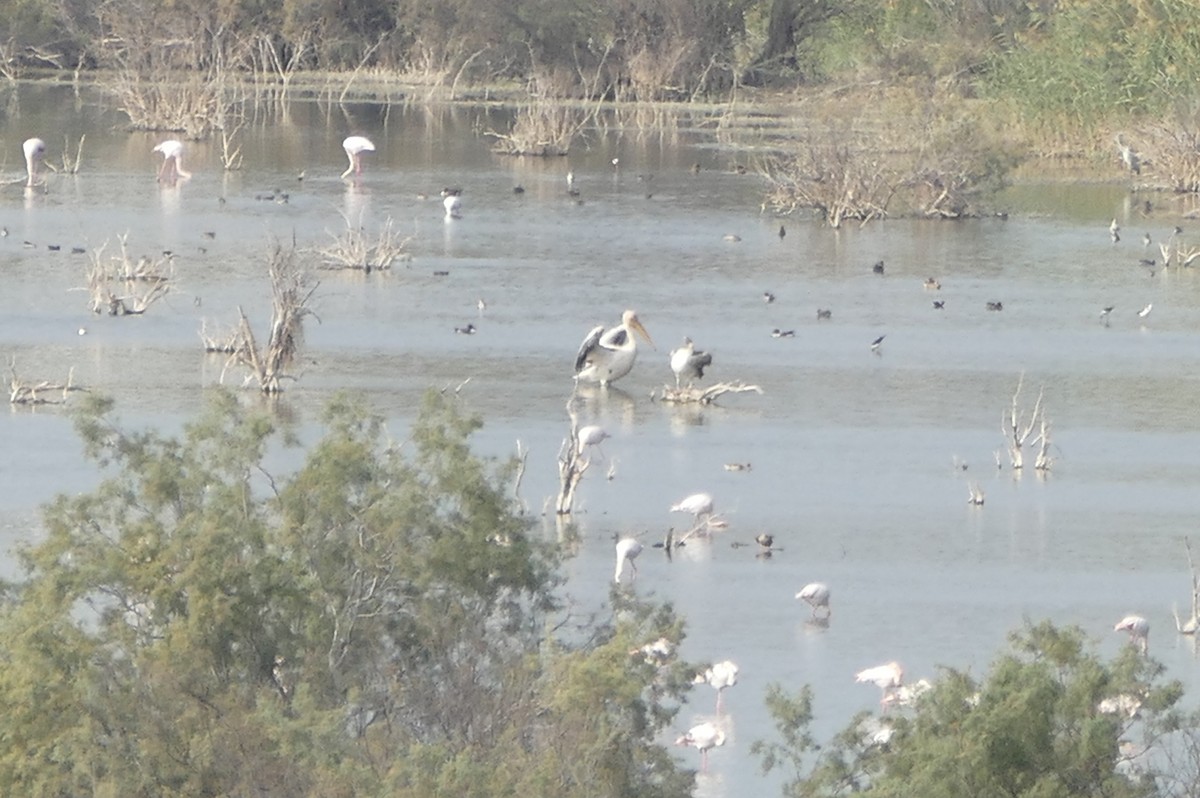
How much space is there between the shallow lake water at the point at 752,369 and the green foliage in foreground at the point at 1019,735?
232cm

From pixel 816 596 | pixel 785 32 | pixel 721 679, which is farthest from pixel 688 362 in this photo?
pixel 785 32

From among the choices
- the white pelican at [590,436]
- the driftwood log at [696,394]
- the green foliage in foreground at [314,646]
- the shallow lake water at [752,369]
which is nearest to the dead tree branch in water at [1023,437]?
the shallow lake water at [752,369]

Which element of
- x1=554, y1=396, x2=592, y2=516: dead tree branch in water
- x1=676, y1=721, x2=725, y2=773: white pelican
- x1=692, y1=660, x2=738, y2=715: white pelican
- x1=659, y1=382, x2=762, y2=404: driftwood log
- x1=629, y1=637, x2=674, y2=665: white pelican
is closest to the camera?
x1=629, y1=637, x2=674, y2=665: white pelican

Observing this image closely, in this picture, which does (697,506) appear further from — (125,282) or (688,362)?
(125,282)

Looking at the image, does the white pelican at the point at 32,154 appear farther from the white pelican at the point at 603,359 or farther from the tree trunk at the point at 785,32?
the tree trunk at the point at 785,32

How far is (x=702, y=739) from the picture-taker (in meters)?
10.3

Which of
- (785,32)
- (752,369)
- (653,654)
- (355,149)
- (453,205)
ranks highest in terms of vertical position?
(653,654)

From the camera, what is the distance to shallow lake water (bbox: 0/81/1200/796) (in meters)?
13.3

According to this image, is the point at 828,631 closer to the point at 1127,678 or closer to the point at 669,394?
the point at 1127,678

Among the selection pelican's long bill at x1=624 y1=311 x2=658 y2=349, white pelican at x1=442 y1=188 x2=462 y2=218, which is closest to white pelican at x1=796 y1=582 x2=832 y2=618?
pelican's long bill at x1=624 y1=311 x2=658 y2=349

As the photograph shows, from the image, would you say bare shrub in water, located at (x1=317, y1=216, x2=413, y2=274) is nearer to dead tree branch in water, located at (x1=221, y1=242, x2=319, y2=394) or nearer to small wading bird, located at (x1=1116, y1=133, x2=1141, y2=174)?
dead tree branch in water, located at (x1=221, y1=242, x2=319, y2=394)

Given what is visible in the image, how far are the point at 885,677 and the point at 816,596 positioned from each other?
1.52m

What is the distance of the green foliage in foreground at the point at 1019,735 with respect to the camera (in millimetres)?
7449

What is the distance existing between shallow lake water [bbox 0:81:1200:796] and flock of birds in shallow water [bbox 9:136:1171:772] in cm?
11
